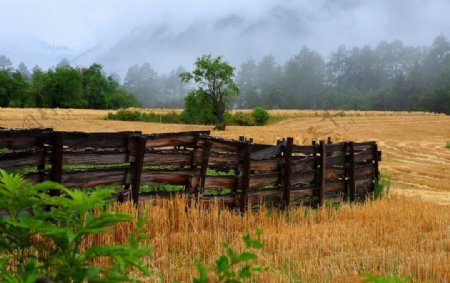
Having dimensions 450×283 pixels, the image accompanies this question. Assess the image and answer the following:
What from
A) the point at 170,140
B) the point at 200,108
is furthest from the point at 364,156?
the point at 200,108

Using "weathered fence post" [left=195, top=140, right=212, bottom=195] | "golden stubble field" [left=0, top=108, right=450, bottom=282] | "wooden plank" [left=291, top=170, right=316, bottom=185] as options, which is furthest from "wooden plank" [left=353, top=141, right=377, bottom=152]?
"weathered fence post" [left=195, top=140, right=212, bottom=195]

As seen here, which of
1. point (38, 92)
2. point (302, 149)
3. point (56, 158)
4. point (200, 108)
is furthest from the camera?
point (38, 92)

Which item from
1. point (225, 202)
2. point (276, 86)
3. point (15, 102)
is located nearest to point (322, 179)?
point (225, 202)

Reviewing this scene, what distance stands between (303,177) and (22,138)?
21.9 ft

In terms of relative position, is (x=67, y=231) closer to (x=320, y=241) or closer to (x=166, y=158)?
(x=320, y=241)

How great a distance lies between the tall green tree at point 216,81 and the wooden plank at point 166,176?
4394cm

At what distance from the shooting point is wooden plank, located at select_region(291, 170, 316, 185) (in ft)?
38.4

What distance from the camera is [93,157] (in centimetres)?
823

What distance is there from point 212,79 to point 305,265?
5070 cm

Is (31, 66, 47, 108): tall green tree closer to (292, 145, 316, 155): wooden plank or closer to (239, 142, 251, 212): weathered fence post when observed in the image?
(292, 145, 316, 155): wooden plank

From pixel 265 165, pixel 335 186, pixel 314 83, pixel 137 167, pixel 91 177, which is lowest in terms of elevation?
pixel 335 186

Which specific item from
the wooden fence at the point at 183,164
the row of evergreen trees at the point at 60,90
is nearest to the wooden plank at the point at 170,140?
the wooden fence at the point at 183,164

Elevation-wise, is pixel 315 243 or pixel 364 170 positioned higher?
pixel 364 170

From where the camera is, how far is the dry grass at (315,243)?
18.1 feet
